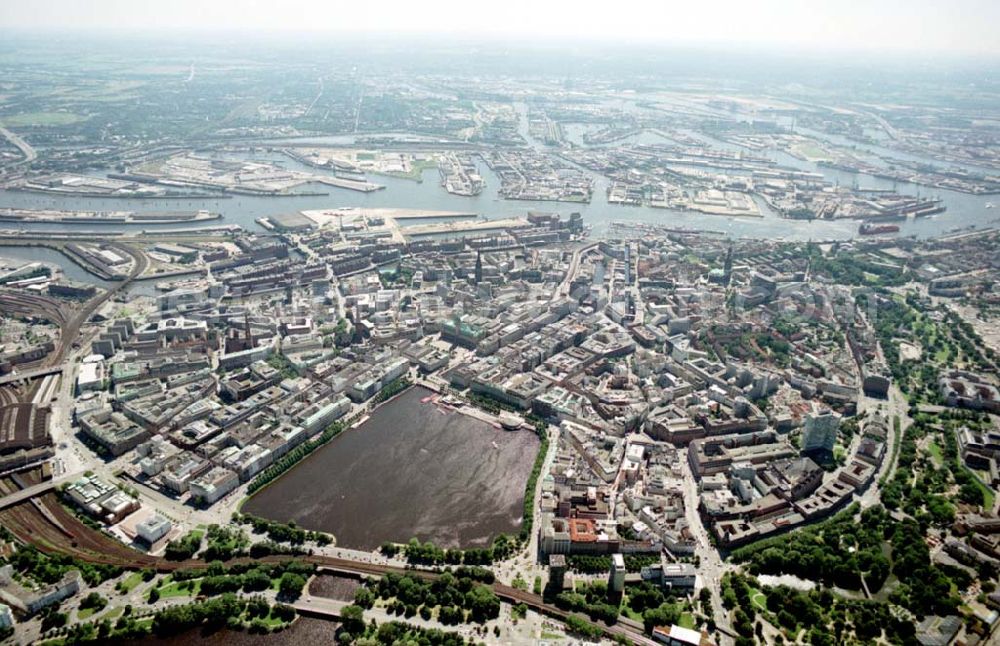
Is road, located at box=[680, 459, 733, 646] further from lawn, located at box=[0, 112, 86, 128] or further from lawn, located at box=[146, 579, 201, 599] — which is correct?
lawn, located at box=[0, 112, 86, 128]

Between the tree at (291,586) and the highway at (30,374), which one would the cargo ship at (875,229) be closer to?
the tree at (291,586)

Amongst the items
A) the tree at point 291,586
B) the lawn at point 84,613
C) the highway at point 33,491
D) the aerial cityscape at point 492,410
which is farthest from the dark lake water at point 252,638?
the highway at point 33,491

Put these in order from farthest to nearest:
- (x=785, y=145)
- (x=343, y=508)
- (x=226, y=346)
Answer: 1. (x=785, y=145)
2. (x=226, y=346)
3. (x=343, y=508)

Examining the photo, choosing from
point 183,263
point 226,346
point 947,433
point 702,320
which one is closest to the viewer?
point 947,433

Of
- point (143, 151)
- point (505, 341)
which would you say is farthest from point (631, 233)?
point (143, 151)

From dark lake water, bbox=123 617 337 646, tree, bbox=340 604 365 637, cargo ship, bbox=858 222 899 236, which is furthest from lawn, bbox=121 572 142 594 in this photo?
cargo ship, bbox=858 222 899 236

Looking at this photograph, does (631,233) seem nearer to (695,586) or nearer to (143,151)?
(695,586)

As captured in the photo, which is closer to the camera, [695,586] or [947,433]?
[695,586]
